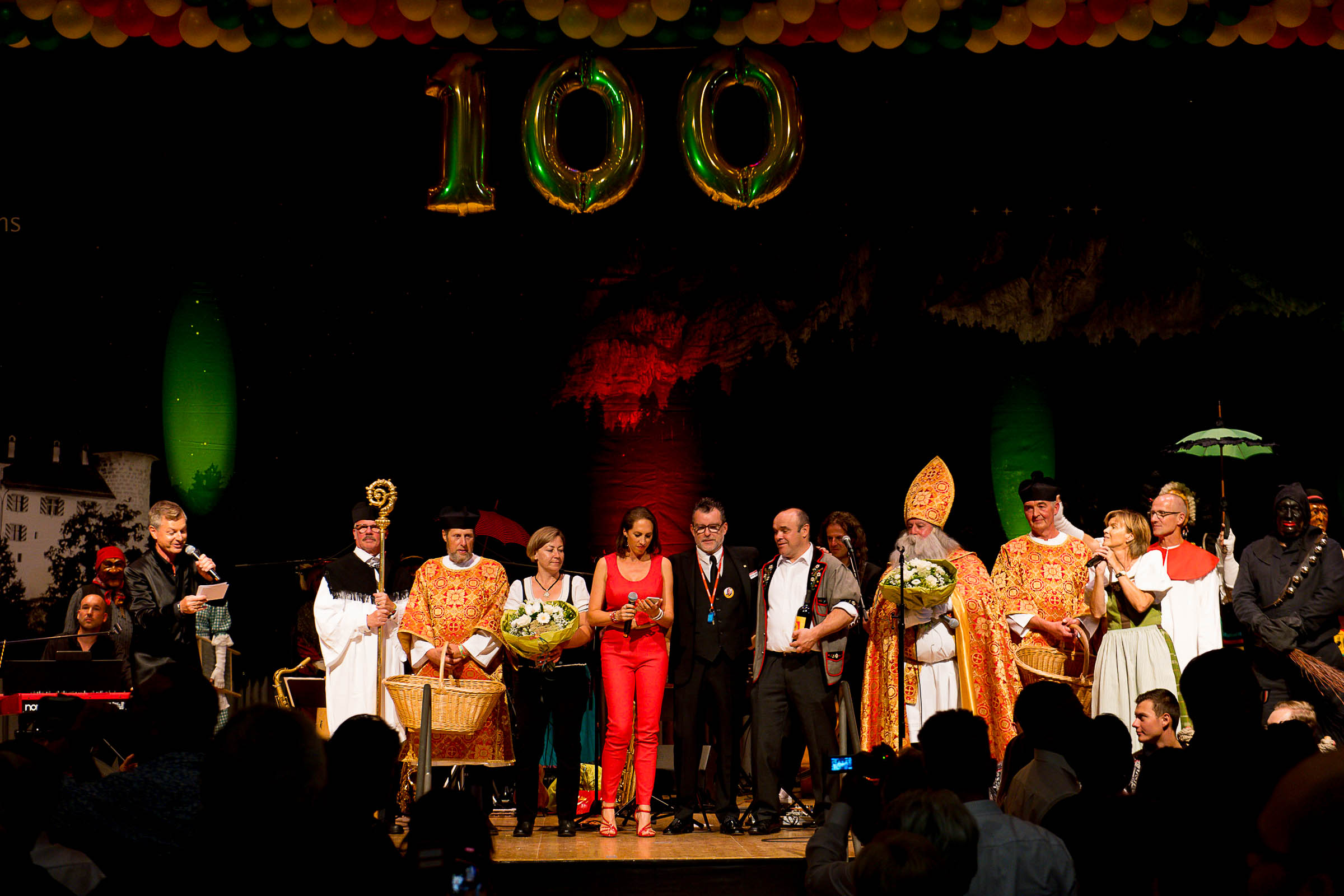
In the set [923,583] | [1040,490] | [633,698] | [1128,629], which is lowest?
[633,698]

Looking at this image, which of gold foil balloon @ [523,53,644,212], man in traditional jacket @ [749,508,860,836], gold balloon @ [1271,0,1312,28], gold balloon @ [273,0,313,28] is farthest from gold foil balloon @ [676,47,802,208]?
gold balloon @ [1271,0,1312,28]

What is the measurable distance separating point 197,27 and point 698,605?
3.84 m

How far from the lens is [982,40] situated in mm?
6418

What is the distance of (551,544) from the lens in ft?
23.2

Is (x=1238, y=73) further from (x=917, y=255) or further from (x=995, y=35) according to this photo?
(x=917, y=255)

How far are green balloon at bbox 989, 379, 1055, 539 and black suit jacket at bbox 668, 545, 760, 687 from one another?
379 cm

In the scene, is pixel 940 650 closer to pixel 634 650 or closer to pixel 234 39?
pixel 634 650

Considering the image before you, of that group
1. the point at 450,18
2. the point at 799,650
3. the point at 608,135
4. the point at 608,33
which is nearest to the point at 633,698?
the point at 799,650

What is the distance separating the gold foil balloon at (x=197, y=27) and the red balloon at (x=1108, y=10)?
13.7ft

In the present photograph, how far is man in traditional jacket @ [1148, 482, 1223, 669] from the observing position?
289 inches

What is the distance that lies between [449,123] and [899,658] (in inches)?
145

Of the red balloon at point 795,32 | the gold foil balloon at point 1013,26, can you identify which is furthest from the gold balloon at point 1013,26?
the red balloon at point 795,32

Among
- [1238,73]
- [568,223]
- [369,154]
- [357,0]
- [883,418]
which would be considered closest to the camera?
[357,0]

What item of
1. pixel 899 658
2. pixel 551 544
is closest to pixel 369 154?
pixel 551 544
